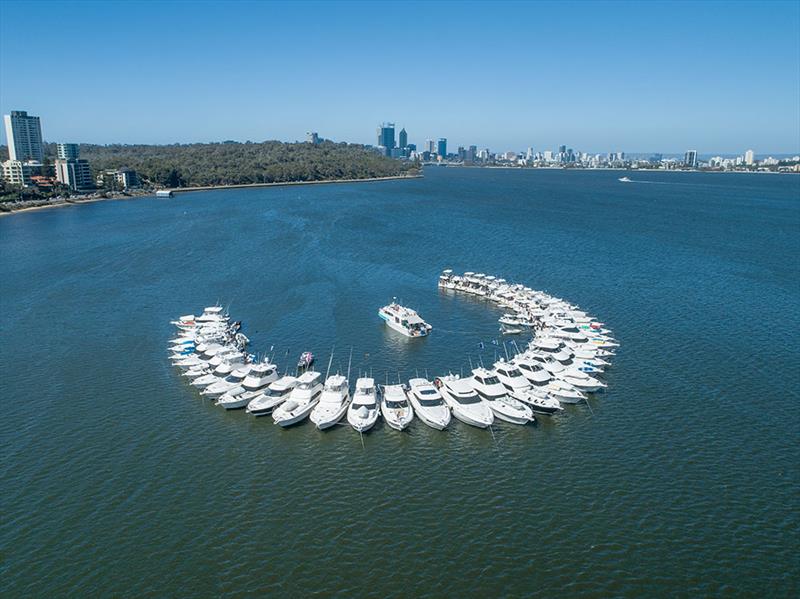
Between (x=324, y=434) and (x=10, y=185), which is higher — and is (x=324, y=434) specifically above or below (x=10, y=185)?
below

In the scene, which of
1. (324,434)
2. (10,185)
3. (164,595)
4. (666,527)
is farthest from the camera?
(10,185)

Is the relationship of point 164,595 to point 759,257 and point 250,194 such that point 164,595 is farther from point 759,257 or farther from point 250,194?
point 250,194

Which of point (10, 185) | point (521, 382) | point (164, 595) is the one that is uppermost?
point (10, 185)

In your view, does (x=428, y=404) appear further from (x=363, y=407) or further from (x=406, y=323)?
(x=406, y=323)

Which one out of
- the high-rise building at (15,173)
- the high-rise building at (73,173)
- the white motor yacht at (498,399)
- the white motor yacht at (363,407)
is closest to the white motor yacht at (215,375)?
the white motor yacht at (363,407)

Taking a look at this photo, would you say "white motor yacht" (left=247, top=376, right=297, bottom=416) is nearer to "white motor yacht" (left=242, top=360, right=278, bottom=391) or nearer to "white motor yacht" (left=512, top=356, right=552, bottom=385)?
"white motor yacht" (left=242, top=360, right=278, bottom=391)

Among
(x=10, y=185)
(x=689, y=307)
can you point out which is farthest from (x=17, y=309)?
(x=10, y=185)

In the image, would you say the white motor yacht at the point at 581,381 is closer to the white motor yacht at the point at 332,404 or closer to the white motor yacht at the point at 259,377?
the white motor yacht at the point at 332,404
